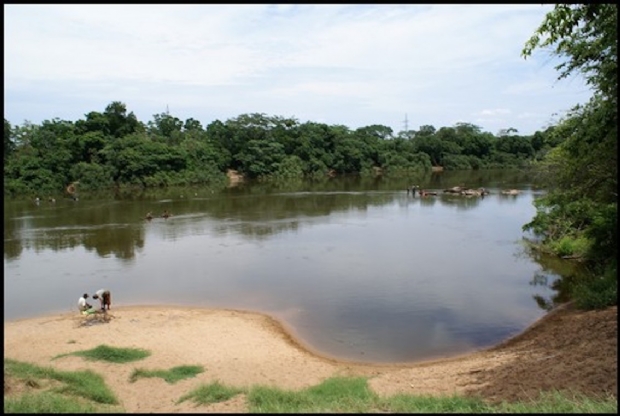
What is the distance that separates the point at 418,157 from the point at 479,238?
53.9 metres

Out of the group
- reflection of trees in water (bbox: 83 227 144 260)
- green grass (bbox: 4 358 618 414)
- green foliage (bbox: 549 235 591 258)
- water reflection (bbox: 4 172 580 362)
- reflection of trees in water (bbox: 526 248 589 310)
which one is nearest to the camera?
green grass (bbox: 4 358 618 414)

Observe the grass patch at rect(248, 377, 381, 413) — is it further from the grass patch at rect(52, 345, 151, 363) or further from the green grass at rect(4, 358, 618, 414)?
the grass patch at rect(52, 345, 151, 363)

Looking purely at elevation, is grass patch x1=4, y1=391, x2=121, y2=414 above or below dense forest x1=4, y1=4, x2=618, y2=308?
below

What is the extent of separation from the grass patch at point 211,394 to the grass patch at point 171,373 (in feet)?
4.49

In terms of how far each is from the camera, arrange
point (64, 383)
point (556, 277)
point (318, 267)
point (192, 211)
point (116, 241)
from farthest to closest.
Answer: point (192, 211) < point (116, 241) < point (318, 267) < point (556, 277) < point (64, 383)

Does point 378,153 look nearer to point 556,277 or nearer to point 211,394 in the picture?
point 556,277

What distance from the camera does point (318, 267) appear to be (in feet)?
69.7

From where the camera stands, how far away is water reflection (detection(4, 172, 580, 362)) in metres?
14.8

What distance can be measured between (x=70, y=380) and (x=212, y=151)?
185 ft

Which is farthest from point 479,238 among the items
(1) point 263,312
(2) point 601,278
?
(1) point 263,312

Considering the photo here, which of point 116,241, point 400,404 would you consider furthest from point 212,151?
point 400,404

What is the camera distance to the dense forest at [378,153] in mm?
9961

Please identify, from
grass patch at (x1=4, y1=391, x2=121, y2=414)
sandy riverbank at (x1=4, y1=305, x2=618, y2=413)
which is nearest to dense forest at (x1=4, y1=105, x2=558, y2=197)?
sandy riverbank at (x1=4, y1=305, x2=618, y2=413)

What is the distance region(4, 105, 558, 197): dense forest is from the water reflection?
11.7 metres
